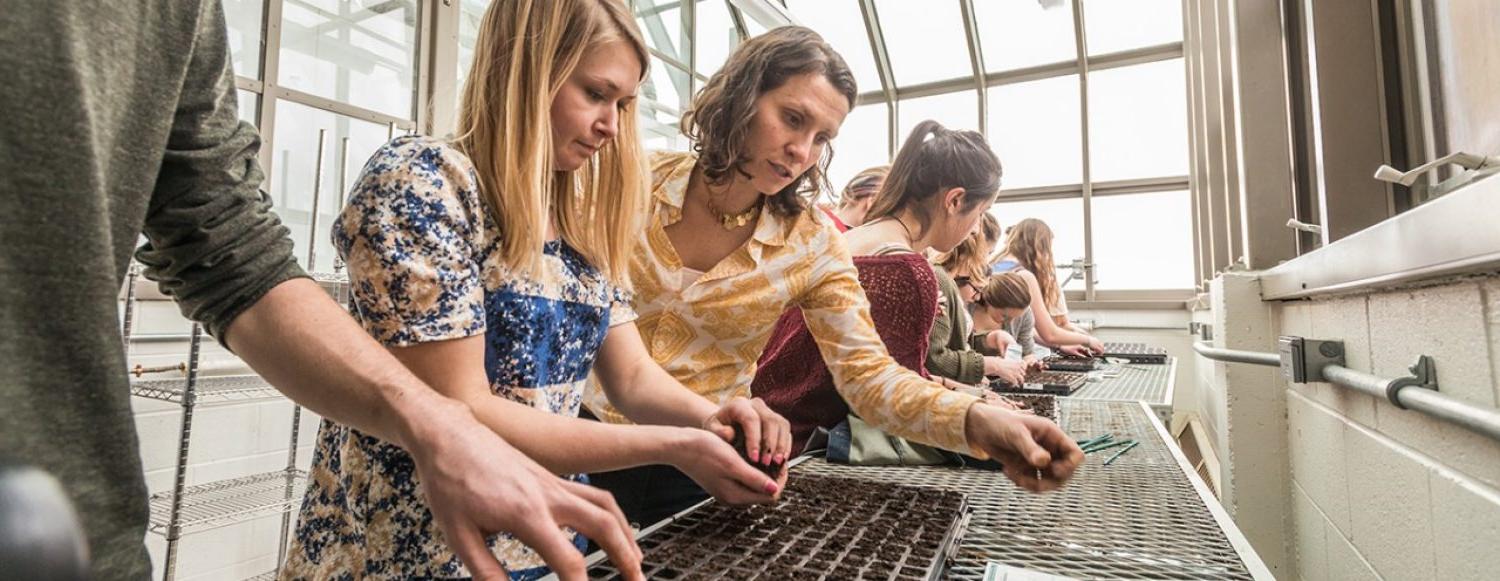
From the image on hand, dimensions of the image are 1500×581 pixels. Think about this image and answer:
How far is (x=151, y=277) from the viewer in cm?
61

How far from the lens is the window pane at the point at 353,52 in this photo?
277cm

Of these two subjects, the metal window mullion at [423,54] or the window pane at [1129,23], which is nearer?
the metal window mullion at [423,54]

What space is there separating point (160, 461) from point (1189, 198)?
6.04 m

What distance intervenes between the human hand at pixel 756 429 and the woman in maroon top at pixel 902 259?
46 cm

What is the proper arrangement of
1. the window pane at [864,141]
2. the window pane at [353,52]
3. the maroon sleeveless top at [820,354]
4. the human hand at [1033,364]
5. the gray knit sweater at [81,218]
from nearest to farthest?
the gray knit sweater at [81,218]
the maroon sleeveless top at [820,354]
the human hand at [1033,364]
the window pane at [353,52]
the window pane at [864,141]

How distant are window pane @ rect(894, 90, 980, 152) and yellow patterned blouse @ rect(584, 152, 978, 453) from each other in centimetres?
515

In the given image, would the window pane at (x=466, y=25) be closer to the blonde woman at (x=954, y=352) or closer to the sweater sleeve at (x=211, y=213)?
the blonde woman at (x=954, y=352)

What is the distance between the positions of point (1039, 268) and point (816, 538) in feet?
11.3

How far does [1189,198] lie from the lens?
535 centimetres

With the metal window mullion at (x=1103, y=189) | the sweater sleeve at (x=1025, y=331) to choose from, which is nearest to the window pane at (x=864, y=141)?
the metal window mullion at (x=1103, y=189)

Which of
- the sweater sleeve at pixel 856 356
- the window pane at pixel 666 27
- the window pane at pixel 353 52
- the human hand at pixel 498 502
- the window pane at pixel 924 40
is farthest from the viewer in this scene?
the window pane at pixel 924 40

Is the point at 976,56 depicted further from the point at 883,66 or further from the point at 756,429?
the point at 756,429

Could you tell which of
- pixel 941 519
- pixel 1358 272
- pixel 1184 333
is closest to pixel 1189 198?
pixel 1184 333

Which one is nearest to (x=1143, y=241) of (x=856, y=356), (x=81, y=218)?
(x=856, y=356)
